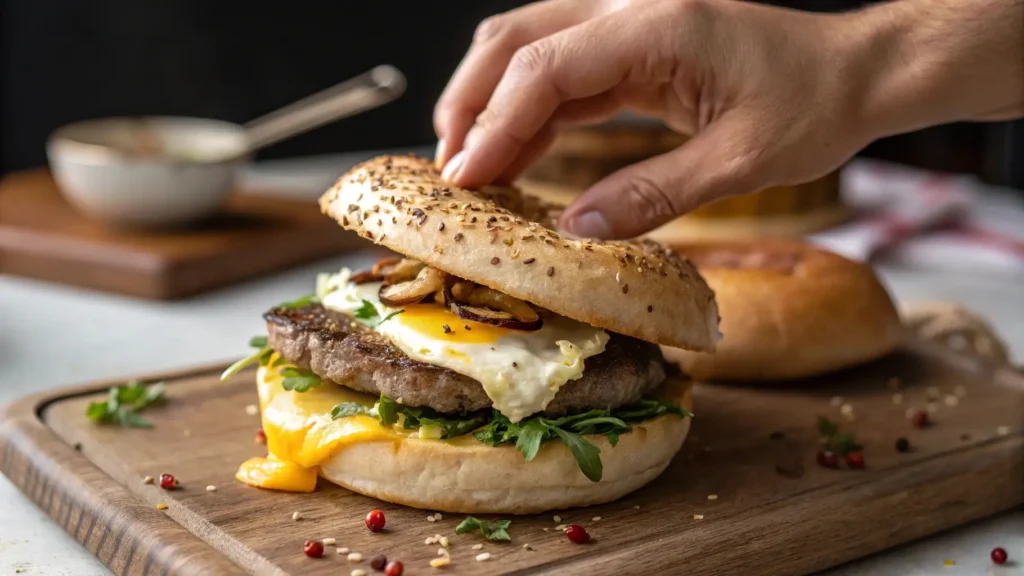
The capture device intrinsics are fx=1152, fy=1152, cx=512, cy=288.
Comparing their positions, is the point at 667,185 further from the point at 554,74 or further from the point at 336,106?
the point at 336,106

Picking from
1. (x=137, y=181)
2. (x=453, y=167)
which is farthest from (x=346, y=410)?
(x=137, y=181)

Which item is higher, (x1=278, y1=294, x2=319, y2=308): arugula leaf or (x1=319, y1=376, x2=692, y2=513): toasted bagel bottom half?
(x1=278, y1=294, x2=319, y2=308): arugula leaf

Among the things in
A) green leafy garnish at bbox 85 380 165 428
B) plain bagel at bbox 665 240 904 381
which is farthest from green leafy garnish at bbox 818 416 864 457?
green leafy garnish at bbox 85 380 165 428

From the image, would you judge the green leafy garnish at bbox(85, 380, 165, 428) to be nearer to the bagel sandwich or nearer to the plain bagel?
the bagel sandwich

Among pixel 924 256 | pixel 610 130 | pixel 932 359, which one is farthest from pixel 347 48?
pixel 932 359

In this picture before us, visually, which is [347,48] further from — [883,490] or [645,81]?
[883,490]

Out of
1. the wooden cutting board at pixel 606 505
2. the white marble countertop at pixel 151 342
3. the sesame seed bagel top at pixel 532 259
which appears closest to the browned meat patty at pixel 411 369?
the sesame seed bagel top at pixel 532 259
